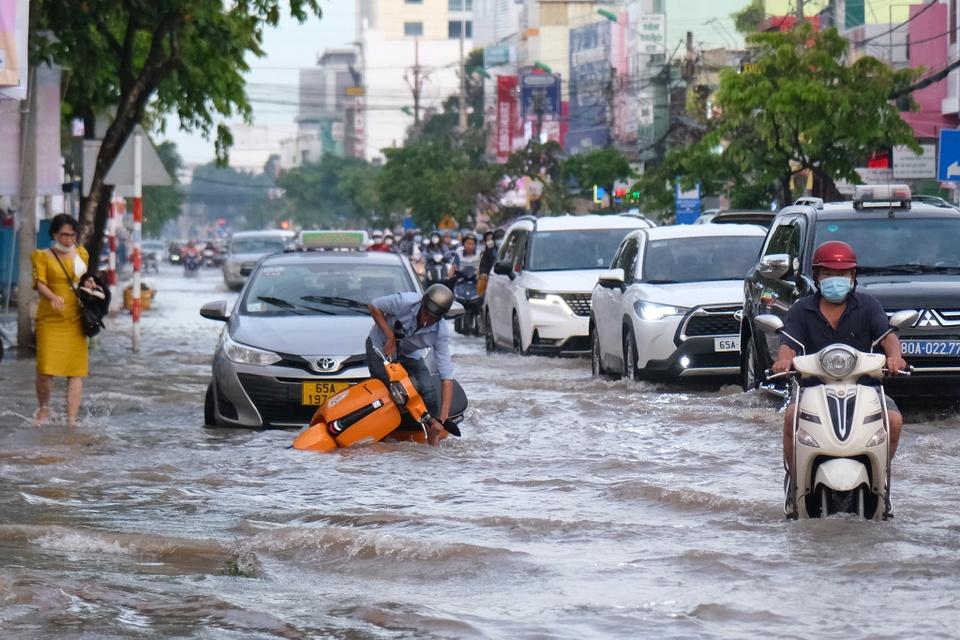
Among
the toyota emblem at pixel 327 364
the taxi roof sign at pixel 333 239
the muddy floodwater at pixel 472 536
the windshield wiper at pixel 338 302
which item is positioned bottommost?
the muddy floodwater at pixel 472 536

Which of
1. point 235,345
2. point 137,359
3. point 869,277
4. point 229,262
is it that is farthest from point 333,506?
point 229,262

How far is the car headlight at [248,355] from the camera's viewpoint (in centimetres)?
1348

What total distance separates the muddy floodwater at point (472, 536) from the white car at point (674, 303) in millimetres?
1989

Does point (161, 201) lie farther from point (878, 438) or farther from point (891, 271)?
point (878, 438)

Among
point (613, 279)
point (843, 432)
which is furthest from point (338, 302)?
point (843, 432)

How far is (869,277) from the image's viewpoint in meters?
14.4

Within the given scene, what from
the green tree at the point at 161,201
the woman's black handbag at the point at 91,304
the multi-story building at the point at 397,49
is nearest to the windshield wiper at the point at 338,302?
the woman's black handbag at the point at 91,304

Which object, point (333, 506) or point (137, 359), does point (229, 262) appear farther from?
point (333, 506)

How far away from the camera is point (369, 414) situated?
39.4 feet

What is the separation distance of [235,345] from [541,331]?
907 cm

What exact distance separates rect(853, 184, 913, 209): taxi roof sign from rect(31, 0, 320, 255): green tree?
9025 millimetres

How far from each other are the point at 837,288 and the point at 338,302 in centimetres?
608

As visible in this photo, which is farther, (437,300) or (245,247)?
(245,247)

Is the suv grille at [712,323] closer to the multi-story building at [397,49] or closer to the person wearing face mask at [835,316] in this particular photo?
the person wearing face mask at [835,316]
